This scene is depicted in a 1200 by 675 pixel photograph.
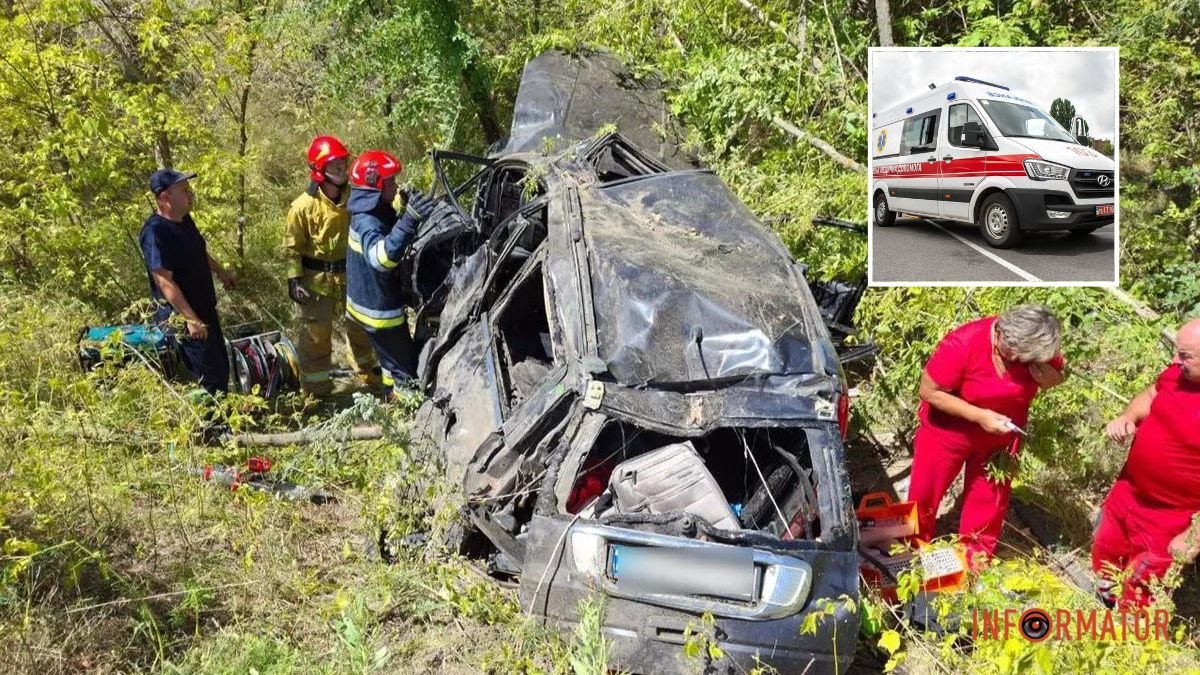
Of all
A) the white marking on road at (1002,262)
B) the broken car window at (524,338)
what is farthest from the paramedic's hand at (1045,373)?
the broken car window at (524,338)

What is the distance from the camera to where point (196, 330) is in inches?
186

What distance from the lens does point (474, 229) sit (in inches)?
200

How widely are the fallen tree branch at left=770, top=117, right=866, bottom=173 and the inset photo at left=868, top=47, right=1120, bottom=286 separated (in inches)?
7.8

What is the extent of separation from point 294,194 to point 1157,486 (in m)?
7.54

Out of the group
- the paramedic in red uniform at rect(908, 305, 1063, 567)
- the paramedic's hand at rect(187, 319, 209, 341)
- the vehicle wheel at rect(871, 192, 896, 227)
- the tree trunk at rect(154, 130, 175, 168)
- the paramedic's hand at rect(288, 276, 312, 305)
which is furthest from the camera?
the tree trunk at rect(154, 130, 175, 168)

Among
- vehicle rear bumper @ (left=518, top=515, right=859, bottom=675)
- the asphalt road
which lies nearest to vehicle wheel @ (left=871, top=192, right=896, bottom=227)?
the asphalt road

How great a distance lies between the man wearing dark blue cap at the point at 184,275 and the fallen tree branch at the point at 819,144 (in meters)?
Answer: 4.13

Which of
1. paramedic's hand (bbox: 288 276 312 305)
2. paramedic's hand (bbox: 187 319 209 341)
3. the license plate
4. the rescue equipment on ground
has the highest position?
paramedic's hand (bbox: 288 276 312 305)

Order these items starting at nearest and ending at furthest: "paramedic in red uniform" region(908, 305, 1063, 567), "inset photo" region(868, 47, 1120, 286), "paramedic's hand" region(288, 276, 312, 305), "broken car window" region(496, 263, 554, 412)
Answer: "paramedic in red uniform" region(908, 305, 1063, 567)
"broken car window" region(496, 263, 554, 412)
"inset photo" region(868, 47, 1120, 286)
"paramedic's hand" region(288, 276, 312, 305)

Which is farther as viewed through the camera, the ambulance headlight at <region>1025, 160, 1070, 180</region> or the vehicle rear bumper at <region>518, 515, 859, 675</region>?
the ambulance headlight at <region>1025, 160, 1070, 180</region>

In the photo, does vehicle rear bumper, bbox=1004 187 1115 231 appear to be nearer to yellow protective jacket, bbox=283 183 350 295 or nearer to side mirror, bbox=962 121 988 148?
side mirror, bbox=962 121 988 148

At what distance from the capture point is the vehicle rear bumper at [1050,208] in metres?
4.29

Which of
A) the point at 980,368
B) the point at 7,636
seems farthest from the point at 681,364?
the point at 7,636

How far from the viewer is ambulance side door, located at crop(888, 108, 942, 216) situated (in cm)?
522
